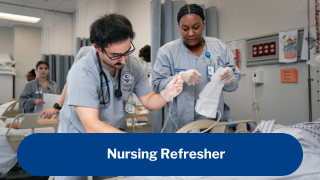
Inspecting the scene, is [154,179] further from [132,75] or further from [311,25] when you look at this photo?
[311,25]

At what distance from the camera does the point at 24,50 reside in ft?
21.7

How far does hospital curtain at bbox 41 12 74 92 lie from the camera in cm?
498

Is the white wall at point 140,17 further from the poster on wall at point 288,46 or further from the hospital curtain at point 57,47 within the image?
the poster on wall at point 288,46

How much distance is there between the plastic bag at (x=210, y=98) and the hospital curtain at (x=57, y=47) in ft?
13.5

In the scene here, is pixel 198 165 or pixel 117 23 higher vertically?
pixel 117 23

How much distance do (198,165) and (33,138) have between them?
2.46ft

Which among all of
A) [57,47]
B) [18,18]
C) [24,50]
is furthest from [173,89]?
[24,50]

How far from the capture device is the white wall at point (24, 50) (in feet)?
21.4

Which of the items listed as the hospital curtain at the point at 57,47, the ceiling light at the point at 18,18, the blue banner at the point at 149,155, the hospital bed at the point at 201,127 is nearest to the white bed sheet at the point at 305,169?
the blue banner at the point at 149,155

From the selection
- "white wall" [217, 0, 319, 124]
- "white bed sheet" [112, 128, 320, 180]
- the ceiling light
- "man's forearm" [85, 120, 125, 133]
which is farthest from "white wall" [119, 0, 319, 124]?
the ceiling light

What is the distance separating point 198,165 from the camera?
105 cm

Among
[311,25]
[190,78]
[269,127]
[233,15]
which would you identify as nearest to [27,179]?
[190,78]

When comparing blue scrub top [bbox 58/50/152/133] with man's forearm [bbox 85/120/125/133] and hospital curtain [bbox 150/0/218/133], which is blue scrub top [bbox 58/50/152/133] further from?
hospital curtain [bbox 150/0/218/133]

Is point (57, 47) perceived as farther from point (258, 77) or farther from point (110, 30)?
point (110, 30)
